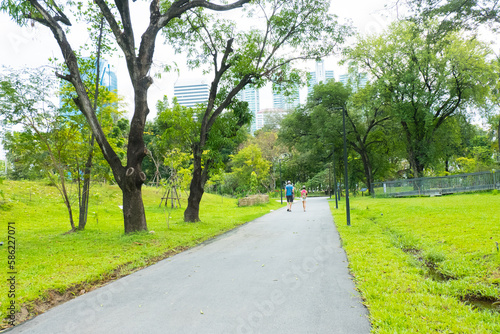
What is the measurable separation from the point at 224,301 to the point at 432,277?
351 centimetres

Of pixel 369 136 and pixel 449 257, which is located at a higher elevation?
pixel 369 136

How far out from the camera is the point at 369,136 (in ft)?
126

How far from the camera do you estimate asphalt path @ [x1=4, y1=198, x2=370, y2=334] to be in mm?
3645

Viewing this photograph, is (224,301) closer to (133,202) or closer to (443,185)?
(133,202)

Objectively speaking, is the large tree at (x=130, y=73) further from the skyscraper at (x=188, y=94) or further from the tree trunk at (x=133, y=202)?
the skyscraper at (x=188, y=94)

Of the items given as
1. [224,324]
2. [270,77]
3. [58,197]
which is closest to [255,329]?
[224,324]

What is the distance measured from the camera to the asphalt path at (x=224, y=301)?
143 inches

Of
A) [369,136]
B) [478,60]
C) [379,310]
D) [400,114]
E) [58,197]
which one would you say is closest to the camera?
[379,310]

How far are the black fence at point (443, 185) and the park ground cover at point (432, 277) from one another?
17511 millimetres

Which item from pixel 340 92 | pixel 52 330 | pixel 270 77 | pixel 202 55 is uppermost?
pixel 340 92

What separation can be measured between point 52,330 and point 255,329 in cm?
232

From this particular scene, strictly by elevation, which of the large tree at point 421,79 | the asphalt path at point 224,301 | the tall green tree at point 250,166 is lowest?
the asphalt path at point 224,301

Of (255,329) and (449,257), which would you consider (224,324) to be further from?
(449,257)

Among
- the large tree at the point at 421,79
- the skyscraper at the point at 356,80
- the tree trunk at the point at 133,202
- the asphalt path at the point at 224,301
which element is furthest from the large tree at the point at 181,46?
the skyscraper at the point at 356,80
